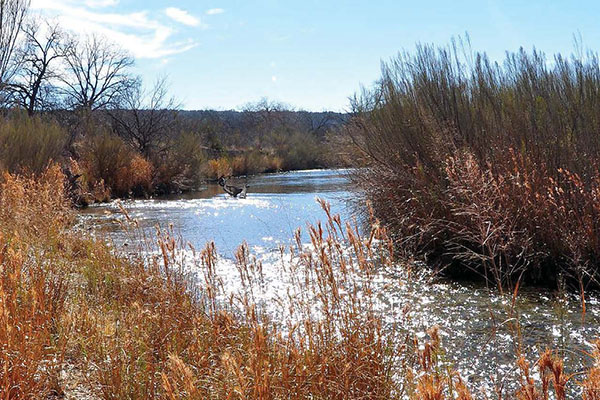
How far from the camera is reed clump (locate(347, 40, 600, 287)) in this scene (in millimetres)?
5363

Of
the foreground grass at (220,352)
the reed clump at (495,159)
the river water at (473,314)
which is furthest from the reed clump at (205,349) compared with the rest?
the reed clump at (495,159)

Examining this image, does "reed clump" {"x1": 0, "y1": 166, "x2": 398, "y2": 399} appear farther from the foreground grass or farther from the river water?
the river water

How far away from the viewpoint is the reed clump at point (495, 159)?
536cm

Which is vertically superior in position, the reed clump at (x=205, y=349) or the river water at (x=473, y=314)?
the reed clump at (x=205, y=349)

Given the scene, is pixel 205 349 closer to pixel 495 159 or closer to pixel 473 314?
pixel 473 314

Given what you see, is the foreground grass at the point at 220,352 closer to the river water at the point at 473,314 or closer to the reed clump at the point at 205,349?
the reed clump at the point at 205,349

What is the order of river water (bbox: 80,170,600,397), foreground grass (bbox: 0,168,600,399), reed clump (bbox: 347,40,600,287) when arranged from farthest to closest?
reed clump (bbox: 347,40,600,287) → river water (bbox: 80,170,600,397) → foreground grass (bbox: 0,168,600,399)

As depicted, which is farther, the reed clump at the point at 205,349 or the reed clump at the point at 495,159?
the reed clump at the point at 495,159

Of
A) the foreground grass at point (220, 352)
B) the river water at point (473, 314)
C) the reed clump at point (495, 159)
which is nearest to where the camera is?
the foreground grass at point (220, 352)

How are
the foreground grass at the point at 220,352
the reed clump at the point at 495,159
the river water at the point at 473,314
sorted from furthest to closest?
the reed clump at the point at 495,159
the river water at the point at 473,314
the foreground grass at the point at 220,352

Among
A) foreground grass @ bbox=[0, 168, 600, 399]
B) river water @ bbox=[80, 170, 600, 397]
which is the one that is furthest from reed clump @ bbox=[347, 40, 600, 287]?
foreground grass @ bbox=[0, 168, 600, 399]

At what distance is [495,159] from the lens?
6250mm

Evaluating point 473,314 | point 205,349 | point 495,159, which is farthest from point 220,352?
point 495,159

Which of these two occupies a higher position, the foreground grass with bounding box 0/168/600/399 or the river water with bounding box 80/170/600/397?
the foreground grass with bounding box 0/168/600/399
